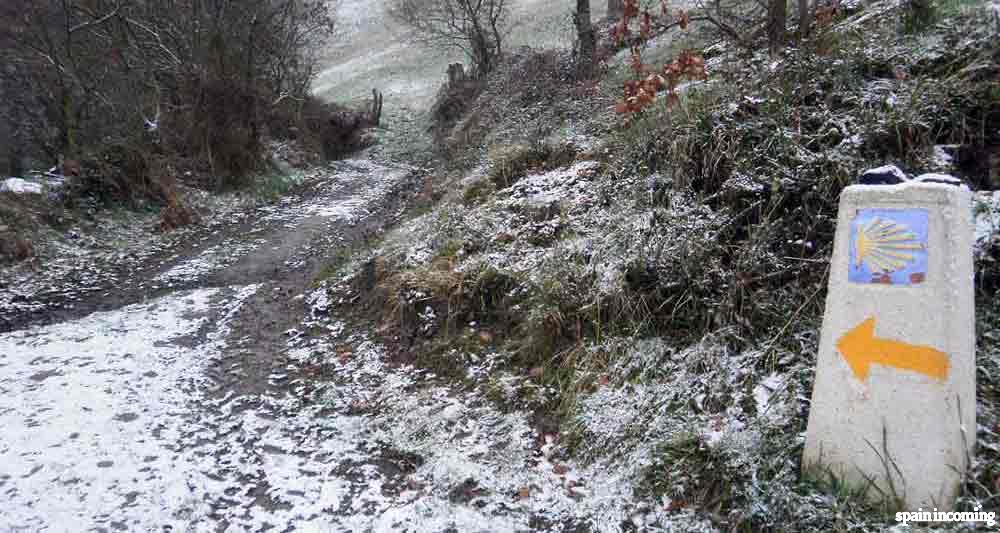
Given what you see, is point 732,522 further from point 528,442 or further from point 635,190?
point 635,190

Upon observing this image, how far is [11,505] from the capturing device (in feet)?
10.9

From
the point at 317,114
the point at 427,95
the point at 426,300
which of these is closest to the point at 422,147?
the point at 317,114

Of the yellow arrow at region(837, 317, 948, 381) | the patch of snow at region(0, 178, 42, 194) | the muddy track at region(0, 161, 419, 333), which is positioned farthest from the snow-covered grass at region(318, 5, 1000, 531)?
the patch of snow at region(0, 178, 42, 194)

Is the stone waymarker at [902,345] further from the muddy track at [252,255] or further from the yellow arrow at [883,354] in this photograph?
the muddy track at [252,255]

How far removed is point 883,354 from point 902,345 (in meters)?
0.08

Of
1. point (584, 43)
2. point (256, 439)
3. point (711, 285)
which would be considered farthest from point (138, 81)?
point (711, 285)

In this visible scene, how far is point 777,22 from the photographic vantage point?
5.71 meters

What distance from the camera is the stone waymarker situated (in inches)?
87.5

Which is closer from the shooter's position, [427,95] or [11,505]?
[11,505]

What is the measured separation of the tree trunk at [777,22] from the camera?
5637mm

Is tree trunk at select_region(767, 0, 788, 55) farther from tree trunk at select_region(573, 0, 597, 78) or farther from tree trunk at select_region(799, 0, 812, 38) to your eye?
tree trunk at select_region(573, 0, 597, 78)

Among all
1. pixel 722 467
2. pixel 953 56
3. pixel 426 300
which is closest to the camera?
pixel 722 467

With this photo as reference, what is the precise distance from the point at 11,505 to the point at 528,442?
132 inches

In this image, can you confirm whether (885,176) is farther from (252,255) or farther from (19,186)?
(19,186)
